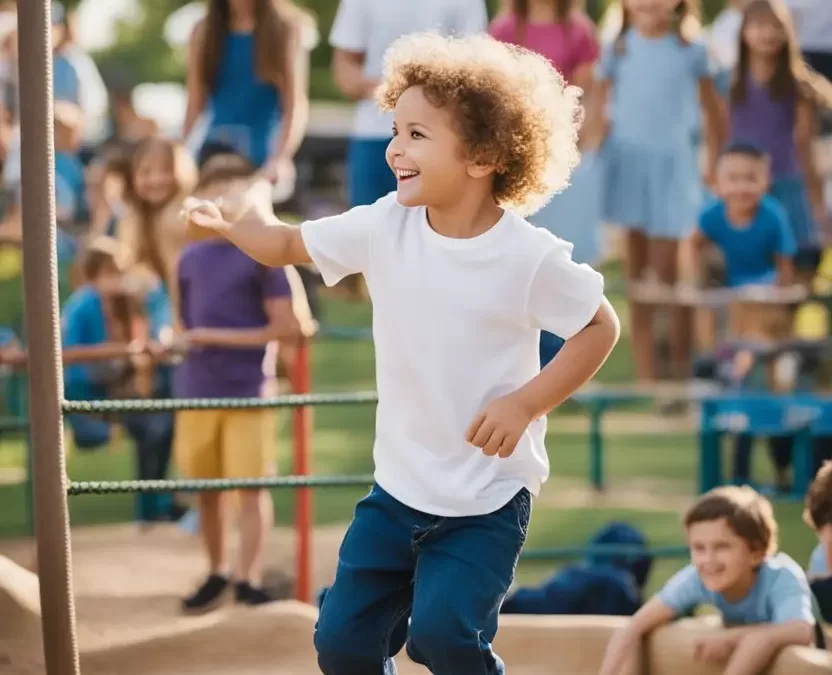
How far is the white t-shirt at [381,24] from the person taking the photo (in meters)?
5.54

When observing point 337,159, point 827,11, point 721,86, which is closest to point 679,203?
point 721,86

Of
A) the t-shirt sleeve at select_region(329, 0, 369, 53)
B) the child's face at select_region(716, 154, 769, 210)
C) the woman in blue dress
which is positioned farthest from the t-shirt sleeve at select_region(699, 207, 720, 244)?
the woman in blue dress

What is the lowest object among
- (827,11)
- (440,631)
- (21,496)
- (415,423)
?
(21,496)

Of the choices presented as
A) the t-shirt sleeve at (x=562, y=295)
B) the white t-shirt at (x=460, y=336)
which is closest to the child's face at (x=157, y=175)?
the white t-shirt at (x=460, y=336)

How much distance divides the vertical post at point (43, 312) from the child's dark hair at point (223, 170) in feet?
5.74

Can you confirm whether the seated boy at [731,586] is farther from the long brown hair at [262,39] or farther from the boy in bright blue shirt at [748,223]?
the boy in bright blue shirt at [748,223]

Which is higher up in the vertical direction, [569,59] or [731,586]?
[569,59]

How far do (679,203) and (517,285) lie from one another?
3803 millimetres

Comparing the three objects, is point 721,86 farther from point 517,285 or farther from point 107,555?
point 517,285

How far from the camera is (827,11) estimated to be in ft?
22.7

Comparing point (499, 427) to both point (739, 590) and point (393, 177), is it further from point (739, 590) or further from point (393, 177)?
point (393, 177)

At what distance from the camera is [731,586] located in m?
3.64

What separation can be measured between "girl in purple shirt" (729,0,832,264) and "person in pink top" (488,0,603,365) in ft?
2.08

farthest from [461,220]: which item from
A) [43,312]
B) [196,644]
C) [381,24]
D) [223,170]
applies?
[381,24]
